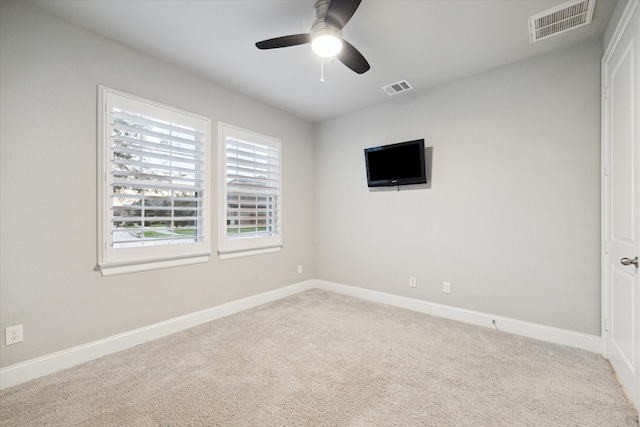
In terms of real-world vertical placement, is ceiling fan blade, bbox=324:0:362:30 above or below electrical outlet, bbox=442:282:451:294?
above

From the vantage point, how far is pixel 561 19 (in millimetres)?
2135

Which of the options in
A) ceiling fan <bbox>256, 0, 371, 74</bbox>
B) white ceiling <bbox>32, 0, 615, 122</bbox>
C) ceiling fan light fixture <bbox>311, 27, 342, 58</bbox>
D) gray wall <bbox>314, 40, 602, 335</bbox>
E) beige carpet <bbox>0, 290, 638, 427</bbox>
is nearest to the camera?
beige carpet <bbox>0, 290, 638, 427</bbox>

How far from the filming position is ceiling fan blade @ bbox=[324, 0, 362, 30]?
1677 millimetres

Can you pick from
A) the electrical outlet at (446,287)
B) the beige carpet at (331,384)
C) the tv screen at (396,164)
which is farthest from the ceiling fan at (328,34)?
the electrical outlet at (446,287)

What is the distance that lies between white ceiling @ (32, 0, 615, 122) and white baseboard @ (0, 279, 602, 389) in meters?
2.63

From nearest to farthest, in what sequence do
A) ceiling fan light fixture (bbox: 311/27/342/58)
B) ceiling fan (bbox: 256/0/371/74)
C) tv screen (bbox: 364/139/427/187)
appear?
ceiling fan (bbox: 256/0/371/74)
ceiling fan light fixture (bbox: 311/27/342/58)
tv screen (bbox: 364/139/427/187)

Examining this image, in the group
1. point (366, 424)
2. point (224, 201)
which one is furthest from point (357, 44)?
point (366, 424)

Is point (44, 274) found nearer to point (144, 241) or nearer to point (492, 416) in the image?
point (144, 241)

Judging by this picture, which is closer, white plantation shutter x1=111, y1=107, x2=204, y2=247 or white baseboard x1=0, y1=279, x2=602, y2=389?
white baseboard x1=0, y1=279, x2=602, y2=389

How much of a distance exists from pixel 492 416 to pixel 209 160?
3.27 metres

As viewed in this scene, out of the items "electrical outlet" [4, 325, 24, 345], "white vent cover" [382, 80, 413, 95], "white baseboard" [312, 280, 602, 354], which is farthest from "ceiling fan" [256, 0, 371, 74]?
"white baseboard" [312, 280, 602, 354]

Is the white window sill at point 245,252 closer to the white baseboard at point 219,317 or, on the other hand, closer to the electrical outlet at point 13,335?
the white baseboard at point 219,317

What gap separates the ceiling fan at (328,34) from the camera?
174 cm

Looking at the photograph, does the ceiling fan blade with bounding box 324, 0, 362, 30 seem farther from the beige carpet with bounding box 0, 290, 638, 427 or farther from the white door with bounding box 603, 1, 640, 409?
the beige carpet with bounding box 0, 290, 638, 427
